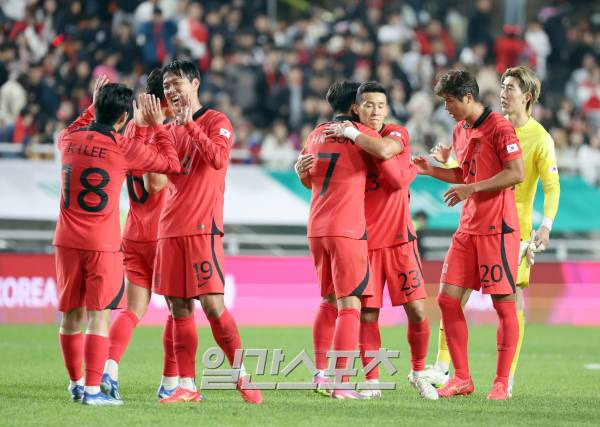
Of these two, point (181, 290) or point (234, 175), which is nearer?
point (181, 290)

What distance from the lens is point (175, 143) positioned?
25.9ft

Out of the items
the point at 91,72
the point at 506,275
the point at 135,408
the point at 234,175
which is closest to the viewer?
the point at 135,408

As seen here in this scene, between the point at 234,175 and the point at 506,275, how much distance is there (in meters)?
9.16

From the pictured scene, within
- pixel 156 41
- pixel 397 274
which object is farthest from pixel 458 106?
pixel 156 41

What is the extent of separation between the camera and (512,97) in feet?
29.1

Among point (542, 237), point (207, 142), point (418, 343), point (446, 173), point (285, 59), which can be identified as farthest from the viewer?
point (285, 59)

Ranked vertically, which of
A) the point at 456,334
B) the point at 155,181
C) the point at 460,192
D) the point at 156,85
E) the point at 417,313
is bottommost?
the point at 456,334

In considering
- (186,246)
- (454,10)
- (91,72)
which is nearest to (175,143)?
(186,246)

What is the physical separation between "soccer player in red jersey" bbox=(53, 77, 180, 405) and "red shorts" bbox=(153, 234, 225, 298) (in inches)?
12.3

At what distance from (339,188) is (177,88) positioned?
139 centimetres

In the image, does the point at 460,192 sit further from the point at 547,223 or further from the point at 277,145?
the point at 277,145

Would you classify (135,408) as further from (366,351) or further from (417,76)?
(417,76)

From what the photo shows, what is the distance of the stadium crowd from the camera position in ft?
61.2

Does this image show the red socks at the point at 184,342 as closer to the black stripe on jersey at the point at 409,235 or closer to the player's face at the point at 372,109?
the black stripe on jersey at the point at 409,235
